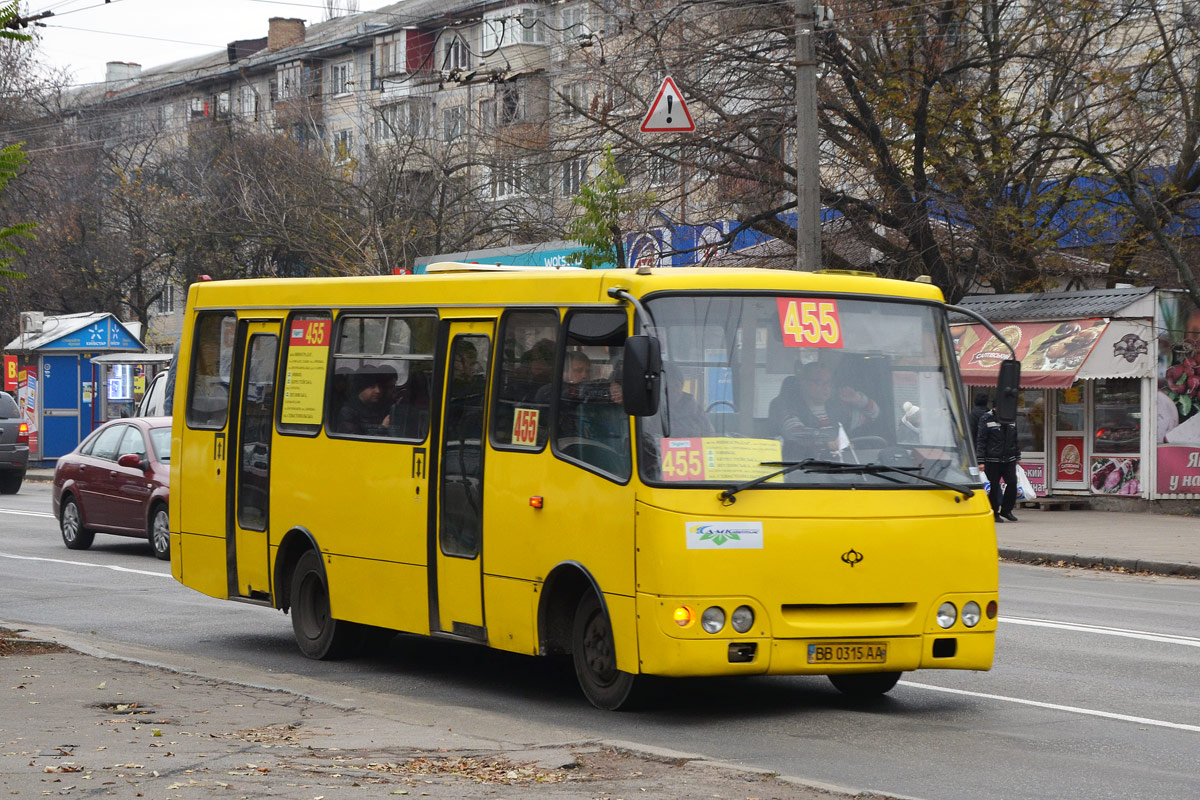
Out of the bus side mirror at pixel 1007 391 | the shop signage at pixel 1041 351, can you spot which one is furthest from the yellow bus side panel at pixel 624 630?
the shop signage at pixel 1041 351

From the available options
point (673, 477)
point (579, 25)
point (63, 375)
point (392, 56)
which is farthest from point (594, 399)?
point (392, 56)

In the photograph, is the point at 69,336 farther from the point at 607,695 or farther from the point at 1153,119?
the point at 607,695

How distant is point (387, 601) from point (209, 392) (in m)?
2.81

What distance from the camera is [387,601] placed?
35.8ft

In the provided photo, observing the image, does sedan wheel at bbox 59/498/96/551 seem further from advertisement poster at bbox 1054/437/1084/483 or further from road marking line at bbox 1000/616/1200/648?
advertisement poster at bbox 1054/437/1084/483

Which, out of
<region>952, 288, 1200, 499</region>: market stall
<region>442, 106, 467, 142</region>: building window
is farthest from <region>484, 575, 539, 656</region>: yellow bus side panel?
<region>442, 106, 467, 142</region>: building window

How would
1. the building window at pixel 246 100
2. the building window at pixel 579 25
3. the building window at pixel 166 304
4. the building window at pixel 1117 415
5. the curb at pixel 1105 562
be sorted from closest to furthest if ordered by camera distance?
1. the curb at pixel 1105 562
2. the building window at pixel 1117 415
3. the building window at pixel 579 25
4. the building window at pixel 166 304
5. the building window at pixel 246 100

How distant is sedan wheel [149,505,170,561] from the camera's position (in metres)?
19.4

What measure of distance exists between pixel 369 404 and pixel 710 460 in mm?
3103

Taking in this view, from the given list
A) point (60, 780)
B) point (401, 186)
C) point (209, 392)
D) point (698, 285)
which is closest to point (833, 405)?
point (698, 285)

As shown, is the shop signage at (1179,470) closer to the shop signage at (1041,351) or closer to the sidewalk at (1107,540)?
the sidewalk at (1107,540)

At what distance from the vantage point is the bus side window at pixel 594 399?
9062mm

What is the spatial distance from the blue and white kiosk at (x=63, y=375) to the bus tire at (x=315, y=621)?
29.8 metres

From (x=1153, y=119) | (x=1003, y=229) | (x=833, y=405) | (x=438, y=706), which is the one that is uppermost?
(x=1153, y=119)
